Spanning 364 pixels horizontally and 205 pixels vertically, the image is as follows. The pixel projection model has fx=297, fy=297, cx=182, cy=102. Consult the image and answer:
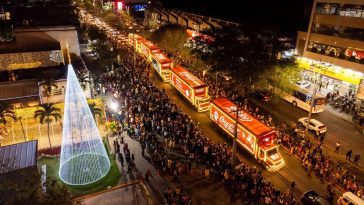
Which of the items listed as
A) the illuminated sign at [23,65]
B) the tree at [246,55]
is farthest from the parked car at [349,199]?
the illuminated sign at [23,65]

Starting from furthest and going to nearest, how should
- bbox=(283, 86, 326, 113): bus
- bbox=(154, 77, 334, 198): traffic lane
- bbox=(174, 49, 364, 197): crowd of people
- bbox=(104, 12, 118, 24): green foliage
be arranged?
bbox=(104, 12, 118, 24): green foliage < bbox=(283, 86, 326, 113): bus < bbox=(154, 77, 334, 198): traffic lane < bbox=(174, 49, 364, 197): crowd of people

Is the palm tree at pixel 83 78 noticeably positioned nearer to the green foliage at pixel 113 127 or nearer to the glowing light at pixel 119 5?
the green foliage at pixel 113 127

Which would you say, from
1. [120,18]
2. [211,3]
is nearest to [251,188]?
[120,18]

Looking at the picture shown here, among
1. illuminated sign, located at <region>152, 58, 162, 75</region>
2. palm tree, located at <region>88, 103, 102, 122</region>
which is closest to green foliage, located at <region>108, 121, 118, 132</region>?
palm tree, located at <region>88, 103, 102, 122</region>

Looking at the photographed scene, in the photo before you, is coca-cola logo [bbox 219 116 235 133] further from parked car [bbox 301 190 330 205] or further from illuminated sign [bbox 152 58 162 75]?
illuminated sign [bbox 152 58 162 75]

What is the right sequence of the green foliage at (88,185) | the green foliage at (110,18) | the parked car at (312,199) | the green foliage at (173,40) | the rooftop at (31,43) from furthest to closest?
the green foliage at (110,18) → the green foliage at (173,40) → the rooftop at (31,43) → the green foliage at (88,185) → the parked car at (312,199)

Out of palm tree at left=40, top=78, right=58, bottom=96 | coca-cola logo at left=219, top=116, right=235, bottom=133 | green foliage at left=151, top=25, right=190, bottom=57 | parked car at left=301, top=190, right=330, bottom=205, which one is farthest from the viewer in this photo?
green foliage at left=151, top=25, right=190, bottom=57

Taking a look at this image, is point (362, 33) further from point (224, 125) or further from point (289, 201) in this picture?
point (289, 201)
